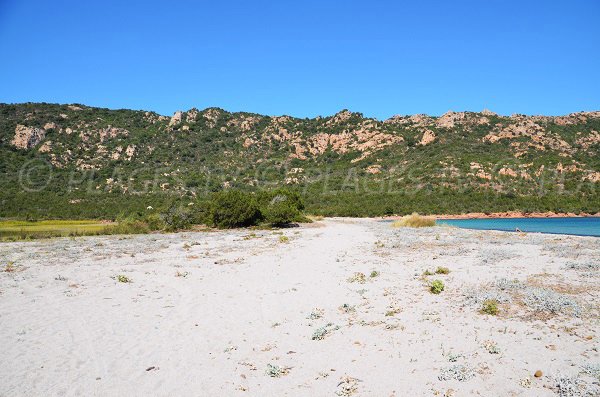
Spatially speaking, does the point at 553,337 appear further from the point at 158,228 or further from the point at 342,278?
the point at 158,228

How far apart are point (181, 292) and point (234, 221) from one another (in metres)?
25.3

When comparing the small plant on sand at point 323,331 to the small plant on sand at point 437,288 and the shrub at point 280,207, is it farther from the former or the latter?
the shrub at point 280,207

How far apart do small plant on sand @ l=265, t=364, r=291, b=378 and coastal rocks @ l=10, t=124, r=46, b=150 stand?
83.6 m

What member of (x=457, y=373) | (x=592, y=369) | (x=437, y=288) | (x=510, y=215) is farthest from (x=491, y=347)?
(x=510, y=215)

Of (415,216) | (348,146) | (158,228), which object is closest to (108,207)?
(158,228)

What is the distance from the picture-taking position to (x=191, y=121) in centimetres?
9950

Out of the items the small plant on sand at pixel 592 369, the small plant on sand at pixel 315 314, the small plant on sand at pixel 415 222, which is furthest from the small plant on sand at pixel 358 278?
the small plant on sand at pixel 415 222

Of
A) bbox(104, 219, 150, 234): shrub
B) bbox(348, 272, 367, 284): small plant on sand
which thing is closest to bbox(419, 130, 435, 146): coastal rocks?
bbox(104, 219, 150, 234): shrub

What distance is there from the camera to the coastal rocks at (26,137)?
7500 cm

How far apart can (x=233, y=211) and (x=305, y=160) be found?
2126 inches

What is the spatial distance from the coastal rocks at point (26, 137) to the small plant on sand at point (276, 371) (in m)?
83.6

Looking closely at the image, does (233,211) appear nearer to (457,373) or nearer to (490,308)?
(490,308)

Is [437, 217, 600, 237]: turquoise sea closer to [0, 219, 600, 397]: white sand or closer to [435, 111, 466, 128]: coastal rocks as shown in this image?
[0, 219, 600, 397]: white sand

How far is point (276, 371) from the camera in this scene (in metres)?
6.75
